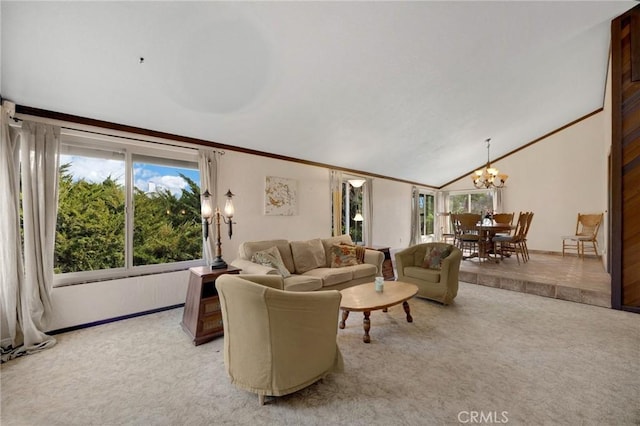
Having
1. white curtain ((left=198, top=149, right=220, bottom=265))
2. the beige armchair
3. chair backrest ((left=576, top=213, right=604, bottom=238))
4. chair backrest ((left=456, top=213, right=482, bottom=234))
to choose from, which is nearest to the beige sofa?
white curtain ((left=198, top=149, right=220, bottom=265))

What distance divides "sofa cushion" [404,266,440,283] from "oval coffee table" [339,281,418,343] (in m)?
0.63

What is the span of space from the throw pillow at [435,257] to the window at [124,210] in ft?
11.5

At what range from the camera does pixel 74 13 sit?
1.86 m

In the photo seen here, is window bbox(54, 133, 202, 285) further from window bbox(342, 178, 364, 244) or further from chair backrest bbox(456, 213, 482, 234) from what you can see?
chair backrest bbox(456, 213, 482, 234)

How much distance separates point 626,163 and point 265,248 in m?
4.66

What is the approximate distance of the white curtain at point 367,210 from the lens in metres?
6.28

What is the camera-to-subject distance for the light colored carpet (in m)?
1.59

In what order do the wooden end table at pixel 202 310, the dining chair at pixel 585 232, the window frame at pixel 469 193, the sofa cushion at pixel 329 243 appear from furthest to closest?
the window frame at pixel 469 193
the dining chair at pixel 585 232
the sofa cushion at pixel 329 243
the wooden end table at pixel 202 310

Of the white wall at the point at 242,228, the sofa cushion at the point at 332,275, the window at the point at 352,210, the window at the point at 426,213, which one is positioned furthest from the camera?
the window at the point at 426,213

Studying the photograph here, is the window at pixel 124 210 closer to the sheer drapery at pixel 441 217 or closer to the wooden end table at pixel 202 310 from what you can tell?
the wooden end table at pixel 202 310

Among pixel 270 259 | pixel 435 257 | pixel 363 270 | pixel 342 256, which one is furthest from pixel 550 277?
pixel 270 259

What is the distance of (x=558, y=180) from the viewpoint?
672cm

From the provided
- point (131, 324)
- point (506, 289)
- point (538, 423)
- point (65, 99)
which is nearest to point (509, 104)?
point (506, 289)

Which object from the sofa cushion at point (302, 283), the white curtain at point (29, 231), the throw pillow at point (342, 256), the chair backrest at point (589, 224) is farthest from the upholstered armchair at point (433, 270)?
the chair backrest at point (589, 224)
